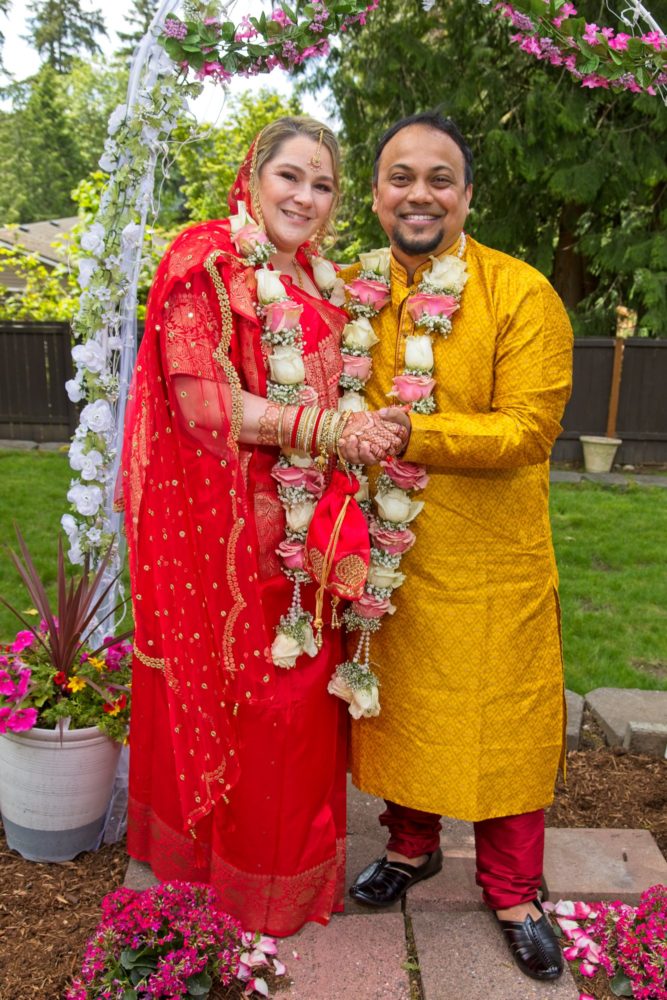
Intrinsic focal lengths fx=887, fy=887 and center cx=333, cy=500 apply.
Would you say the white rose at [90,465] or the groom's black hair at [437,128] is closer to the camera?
the groom's black hair at [437,128]

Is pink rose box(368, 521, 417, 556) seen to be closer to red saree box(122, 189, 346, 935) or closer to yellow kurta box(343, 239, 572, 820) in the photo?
yellow kurta box(343, 239, 572, 820)

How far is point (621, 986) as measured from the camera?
2.31m

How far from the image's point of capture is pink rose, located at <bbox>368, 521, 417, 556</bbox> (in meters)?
2.29

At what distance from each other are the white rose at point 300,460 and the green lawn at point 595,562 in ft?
7.95

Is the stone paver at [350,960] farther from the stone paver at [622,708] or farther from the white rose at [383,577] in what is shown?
the stone paver at [622,708]

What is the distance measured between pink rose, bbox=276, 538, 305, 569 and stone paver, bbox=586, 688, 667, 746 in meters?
1.93

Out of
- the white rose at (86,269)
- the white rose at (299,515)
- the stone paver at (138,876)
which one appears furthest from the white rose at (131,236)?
the stone paver at (138,876)

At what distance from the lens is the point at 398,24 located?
31.8 ft

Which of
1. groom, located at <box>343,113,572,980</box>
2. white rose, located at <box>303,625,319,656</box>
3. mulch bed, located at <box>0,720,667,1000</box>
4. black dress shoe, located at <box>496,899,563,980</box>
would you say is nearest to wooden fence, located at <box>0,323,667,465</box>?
mulch bed, located at <box>0,720,667,1000</box>

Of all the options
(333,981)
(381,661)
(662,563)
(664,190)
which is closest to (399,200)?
(381,661)

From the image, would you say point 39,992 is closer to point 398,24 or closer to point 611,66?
point 611,66

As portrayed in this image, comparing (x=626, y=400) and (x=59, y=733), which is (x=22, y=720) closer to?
(x=59, y=733)

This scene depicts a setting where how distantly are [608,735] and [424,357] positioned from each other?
210 centimetres

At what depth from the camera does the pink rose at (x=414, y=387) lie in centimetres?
225
